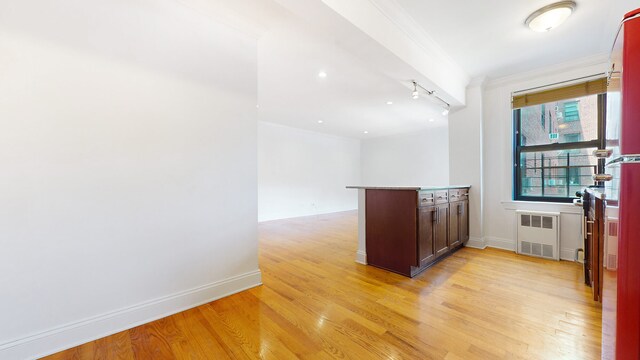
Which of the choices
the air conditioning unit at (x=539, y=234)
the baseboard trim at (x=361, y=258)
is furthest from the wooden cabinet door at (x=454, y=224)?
the baseboard trim at (x=361, y=258)

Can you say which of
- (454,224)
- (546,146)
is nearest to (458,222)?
(454,224)

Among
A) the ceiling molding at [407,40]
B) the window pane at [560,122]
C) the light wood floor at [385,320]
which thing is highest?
the ceiling molding at [407,40]

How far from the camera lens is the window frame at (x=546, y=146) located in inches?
121

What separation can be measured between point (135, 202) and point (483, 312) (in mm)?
2780

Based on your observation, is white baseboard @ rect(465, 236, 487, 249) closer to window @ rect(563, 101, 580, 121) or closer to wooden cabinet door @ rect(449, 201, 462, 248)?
wooden cabinet door @ rect(449, 201, 462, 248)

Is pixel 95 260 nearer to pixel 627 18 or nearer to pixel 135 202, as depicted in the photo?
pixel 135 202

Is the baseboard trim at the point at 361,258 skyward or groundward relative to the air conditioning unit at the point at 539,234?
groundward

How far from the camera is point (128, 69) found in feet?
5.86

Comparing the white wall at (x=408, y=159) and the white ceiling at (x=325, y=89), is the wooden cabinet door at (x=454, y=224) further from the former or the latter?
the white wall at (x=408, y=159)

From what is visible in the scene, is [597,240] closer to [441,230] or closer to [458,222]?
[441,230]

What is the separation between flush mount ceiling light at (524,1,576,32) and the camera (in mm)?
2176

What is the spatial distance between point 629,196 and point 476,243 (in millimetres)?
3329

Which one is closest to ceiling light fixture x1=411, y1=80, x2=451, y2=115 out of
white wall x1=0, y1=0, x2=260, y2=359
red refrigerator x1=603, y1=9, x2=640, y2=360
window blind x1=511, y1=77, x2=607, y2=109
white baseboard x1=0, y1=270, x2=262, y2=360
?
window blind x1=511, y1=77, x2=607, y2=109

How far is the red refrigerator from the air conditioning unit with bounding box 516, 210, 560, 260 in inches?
119
